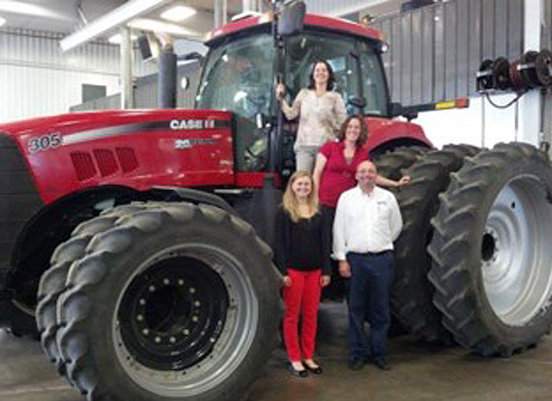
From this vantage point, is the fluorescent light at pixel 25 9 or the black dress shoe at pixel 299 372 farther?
the fluorescent light at pixel 25 9

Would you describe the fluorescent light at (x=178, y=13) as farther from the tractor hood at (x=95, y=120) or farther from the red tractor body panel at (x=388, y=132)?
the tractor hood at (x=95, y=120)

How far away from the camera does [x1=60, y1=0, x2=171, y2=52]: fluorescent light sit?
440 inches

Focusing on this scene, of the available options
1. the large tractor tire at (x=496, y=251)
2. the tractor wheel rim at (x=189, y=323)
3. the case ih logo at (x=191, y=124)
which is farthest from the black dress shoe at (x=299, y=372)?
the case ih logo at (x=191, y=124)

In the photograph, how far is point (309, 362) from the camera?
13.0 feet

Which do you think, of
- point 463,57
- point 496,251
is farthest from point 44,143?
point 463,57

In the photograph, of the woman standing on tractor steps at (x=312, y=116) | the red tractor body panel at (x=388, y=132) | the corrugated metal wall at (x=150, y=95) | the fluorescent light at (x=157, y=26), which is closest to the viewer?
the woman standing on tractor steps at (x=312, y=116)

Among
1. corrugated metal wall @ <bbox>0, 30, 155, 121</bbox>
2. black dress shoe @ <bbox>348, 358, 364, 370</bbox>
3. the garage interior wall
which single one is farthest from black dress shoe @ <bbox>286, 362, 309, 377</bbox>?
corrugated metal wall @ <bbox>0, 30, 155, 121</bbox>

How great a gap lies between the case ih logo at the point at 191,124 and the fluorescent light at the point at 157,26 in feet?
29.5

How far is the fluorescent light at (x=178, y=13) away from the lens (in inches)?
500

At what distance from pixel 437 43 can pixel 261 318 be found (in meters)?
6.47

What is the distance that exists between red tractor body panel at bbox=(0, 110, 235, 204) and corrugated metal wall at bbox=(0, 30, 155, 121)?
16.0 metres

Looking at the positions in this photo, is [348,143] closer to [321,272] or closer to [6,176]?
[321,272]

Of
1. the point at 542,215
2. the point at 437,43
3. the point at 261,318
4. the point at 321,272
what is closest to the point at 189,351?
the point at 261,318

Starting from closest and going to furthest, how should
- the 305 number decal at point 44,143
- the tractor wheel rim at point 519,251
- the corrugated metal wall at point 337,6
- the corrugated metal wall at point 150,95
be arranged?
1. the 305 number decal at point 44,143
2. the tractor wheel rim at point 519,251
3. the corrugated metal wall at point 337,6
4. the corrugated metal wall at point 150,95
